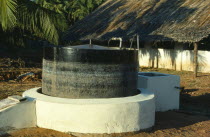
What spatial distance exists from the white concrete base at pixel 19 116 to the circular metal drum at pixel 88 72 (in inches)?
24.9

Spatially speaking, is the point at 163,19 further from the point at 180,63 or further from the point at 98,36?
the point at 98,36

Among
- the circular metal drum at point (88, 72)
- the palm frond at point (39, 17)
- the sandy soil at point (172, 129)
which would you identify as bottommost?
the sandy soil at point (172, 129)

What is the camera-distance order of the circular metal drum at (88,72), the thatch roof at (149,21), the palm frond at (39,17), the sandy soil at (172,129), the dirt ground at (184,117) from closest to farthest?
the sandy soil at (172,129) → the dirt ground at (184,117) → the circular metal drum at (88,72) → the palm frond at (39,17) → the thatch roof at (149,21)

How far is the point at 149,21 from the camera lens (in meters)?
19.2

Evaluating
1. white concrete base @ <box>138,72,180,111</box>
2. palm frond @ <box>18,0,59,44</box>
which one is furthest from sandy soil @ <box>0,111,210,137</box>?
palm frond @ <box>18,0,59,44</box>

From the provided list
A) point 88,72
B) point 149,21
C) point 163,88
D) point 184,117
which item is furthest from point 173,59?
point 88,72

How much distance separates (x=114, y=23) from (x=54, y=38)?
379 inches

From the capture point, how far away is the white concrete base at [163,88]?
772 cm

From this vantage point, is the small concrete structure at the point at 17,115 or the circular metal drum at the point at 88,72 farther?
the circular metal drum at the point at 88,72

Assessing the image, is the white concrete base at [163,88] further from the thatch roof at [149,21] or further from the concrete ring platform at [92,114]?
the thatch roof at [149,21]

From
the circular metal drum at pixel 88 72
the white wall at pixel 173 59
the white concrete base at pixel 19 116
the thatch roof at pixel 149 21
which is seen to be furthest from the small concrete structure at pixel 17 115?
the white wall at pixel 173 59

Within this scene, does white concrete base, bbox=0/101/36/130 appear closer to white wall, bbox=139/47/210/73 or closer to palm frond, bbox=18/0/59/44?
palm frond, bbox=18/0/59/44

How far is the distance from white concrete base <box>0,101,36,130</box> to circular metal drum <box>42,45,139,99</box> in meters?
0.63

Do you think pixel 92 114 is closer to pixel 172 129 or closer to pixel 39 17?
pixel 172 129
